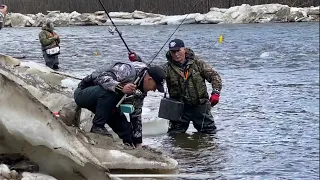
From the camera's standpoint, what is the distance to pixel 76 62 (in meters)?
21.4

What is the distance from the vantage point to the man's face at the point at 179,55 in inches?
305

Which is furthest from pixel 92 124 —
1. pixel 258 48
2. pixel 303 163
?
pixel 258 48

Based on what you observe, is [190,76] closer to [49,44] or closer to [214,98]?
[214,98]

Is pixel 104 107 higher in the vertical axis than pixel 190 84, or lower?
higher

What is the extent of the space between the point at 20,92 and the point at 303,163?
305 centimetres

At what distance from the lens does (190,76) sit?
7973 millimetres

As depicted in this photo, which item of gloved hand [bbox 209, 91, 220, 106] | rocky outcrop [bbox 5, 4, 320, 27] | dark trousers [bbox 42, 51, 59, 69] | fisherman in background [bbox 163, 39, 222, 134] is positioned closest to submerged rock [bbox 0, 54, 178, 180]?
gloved hand [bbox 209, 91, 220, 106]

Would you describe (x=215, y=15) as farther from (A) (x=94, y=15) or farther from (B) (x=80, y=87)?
(B) (x=80, y=87)

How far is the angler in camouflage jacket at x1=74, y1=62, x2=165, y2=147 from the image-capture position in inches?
241

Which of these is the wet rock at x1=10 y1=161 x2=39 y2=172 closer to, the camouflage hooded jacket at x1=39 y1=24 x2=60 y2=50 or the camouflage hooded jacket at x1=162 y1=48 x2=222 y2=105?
the camouflage hooded jacket at x1=162 y1=48 x2=222 y2=105

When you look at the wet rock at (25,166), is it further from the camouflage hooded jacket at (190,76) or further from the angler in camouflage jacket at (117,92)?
the camouflage hooded jacket at (190,76)

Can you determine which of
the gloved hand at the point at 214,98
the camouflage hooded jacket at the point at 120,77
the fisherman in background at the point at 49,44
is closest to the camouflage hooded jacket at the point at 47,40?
the fisherman in background at the point at 49,44

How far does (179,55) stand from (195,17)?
136ft

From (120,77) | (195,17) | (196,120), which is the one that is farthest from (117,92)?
(195,17)
